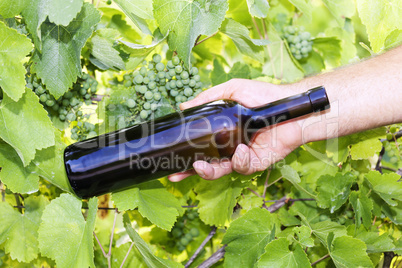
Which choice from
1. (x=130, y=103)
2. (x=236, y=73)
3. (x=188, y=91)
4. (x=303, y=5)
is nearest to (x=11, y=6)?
(x=130, y=103)

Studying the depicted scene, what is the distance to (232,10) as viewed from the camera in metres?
1.15

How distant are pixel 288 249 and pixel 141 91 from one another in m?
0.54

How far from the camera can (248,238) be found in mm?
987

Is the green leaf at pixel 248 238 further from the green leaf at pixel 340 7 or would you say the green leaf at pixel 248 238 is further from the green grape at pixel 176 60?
the green leaf at pixel 340 7

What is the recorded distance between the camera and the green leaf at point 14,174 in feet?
2.92

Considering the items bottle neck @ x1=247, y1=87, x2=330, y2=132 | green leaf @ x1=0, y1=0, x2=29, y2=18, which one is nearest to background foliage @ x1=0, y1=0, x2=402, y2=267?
green leaf @ x1=0, y1=0, x2=29, y2=18

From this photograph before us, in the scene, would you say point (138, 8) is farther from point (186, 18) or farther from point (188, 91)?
point (188, 91)

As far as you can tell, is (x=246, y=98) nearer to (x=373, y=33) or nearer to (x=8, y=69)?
(x=373, y=33)

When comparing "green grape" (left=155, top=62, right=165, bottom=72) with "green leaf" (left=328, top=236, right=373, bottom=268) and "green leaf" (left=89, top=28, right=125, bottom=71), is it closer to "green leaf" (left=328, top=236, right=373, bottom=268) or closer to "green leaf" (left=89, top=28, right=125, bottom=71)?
"green leaf" (left=89, top=28, right=125, bottom=71)

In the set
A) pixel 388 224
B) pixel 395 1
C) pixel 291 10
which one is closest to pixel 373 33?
pixel 395 1

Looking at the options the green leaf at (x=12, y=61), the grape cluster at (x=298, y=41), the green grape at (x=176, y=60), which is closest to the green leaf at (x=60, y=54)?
the green leaf at (x=12, y=61)

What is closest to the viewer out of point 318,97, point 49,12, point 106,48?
point 49,12

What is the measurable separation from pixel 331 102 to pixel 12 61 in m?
0.79

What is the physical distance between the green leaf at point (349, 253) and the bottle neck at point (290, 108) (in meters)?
0.31
